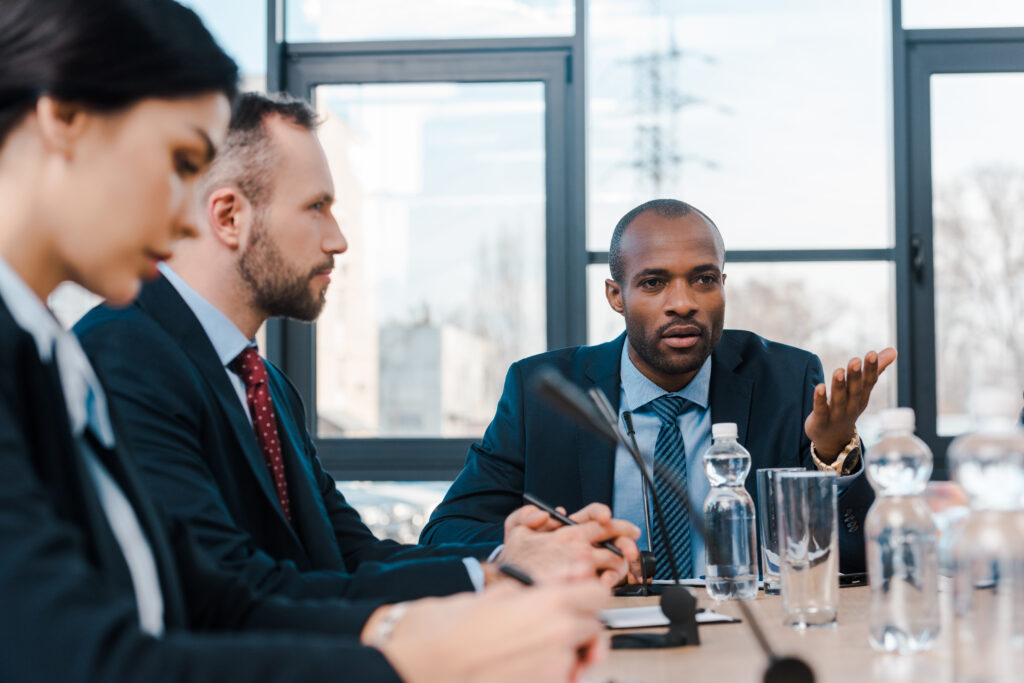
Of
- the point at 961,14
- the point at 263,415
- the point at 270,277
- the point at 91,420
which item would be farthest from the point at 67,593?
the point at 961,14

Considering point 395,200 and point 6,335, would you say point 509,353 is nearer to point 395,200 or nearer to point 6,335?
point 395,200

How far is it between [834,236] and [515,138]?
3.88 feet

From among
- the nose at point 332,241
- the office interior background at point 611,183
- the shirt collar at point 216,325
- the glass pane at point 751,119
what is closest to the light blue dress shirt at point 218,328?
the shirt collar at point 216,325

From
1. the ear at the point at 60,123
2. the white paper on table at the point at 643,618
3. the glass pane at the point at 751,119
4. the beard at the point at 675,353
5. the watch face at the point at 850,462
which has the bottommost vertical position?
the white paper on table at the point at 643,618

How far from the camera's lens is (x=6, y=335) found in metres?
0.81

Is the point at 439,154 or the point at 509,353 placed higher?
the point at 439,154

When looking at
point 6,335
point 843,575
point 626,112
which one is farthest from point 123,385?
point 626,112

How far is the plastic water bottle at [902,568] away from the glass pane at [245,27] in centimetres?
299

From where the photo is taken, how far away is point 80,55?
0.88 metres

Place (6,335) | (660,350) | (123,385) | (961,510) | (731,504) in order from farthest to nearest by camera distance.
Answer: (660,350), (731,504), (961,510), (123,385), (6,335)

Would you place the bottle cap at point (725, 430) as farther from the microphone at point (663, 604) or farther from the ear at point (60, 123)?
the ear at point (60, 123)

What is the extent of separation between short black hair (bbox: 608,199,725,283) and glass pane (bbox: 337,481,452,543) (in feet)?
4.43

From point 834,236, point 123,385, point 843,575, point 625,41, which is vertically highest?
point 625,41

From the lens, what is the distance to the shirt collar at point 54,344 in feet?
2.77
